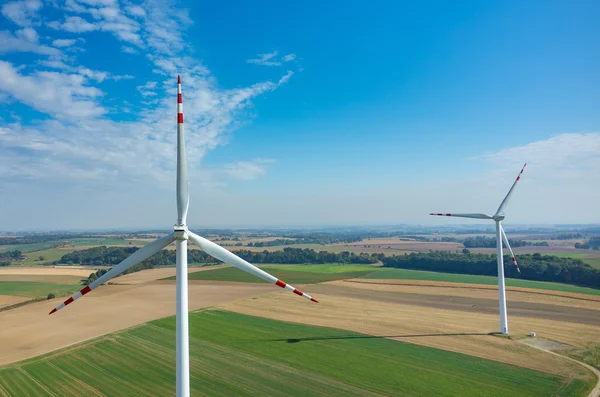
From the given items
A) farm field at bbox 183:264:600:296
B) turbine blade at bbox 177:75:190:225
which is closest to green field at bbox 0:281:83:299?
farm field at bbox 183:264:600:296

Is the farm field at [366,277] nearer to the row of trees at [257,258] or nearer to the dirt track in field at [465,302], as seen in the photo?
the dirt track in field at [465,302]

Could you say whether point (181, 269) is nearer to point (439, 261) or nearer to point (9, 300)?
point (9, 300)

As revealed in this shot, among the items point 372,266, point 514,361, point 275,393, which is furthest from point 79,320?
point 372,266

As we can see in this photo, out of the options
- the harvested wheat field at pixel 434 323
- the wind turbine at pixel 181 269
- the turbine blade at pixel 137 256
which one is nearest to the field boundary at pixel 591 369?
the harvested wheat field at pixel 434 323

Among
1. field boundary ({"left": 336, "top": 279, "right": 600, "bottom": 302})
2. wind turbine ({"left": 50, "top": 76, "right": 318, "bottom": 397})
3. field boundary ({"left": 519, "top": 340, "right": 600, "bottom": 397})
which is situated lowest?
field boundary ({"left": 336, "top": 279, "right": 600, "bottom": 302})

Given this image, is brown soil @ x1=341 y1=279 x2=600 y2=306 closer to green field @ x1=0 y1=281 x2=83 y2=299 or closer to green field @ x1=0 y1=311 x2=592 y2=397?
green field @ x1=0 y1=311 x2=592 y2=397
